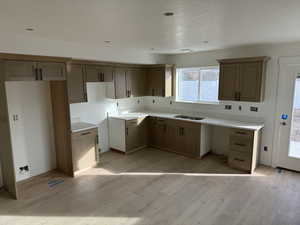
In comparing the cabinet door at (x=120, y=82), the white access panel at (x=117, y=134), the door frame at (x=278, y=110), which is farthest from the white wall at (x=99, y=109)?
the door frame at (x=278, y=110)

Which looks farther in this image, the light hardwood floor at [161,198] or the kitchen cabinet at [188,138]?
the kitchen cabinet at [188,138]

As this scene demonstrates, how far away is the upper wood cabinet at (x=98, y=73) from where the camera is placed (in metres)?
4.10

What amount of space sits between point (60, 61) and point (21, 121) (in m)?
1.26

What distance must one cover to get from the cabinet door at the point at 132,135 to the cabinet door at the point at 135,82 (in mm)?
755

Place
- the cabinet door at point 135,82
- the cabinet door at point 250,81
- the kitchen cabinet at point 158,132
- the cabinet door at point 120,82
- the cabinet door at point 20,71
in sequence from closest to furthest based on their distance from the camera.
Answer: the cabinet door at point 20,71 → the cabinet door at point 250,81 → the cabinet door at point 120,82 → the cabinet door at point 135,82 → the kitchen cabinet at point 158,132

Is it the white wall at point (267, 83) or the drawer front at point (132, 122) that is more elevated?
the white wall at point (267, 83)

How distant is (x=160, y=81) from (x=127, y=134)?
1.63 meters

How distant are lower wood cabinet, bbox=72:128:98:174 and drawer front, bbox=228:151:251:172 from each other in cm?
285

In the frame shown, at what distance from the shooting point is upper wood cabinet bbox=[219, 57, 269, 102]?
3854mm

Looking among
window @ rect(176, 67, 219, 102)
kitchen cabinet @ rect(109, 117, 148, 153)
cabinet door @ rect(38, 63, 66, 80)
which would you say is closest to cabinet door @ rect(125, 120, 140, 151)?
kitchen cabinet @ rect(109, 117, 148, 153)

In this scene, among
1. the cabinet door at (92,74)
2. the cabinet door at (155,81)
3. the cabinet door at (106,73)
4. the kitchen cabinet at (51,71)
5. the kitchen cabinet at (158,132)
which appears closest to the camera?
the kitchen cabinet at (51,71)

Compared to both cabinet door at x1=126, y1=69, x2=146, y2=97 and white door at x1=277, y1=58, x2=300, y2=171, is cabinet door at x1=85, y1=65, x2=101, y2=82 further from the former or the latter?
white door at x1=277, y1=58, x2=300, y2=171

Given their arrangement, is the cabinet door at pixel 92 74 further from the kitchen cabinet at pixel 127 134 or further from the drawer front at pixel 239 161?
the drawer front at pixel 239 161

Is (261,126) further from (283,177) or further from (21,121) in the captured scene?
(21,121)
